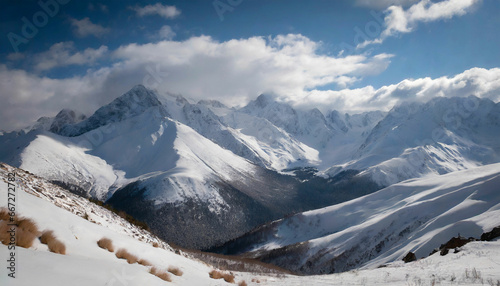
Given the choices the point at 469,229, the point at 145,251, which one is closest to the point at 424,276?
the point at 145,251

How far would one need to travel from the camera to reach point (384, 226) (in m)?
99.9

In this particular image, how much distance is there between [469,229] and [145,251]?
221 ft

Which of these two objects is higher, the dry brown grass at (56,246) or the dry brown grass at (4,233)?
the dry brown grass at (4,233)

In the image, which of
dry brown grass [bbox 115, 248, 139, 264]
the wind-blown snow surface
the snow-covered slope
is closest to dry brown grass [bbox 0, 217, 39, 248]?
the snow-covered slope

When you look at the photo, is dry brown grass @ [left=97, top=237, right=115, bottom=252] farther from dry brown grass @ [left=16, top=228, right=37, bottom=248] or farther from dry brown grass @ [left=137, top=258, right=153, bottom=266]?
dry brown grass @ [left=16, top=228, right=37, bottom=248]

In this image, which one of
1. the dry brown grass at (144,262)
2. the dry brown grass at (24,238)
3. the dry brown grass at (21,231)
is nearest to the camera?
the dry brown grass at (21,231)

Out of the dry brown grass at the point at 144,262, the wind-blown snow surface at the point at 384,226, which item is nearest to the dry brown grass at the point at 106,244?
the dry brown grass at the point at 144,262

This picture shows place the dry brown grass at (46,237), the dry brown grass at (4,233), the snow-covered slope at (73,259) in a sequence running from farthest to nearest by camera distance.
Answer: the dry brown grass at (46,237) → the dry brown grass at (4,233) → the snow-covered slope at (73,259)

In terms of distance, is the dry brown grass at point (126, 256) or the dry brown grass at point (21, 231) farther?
the dry brown grass at point (126, 256)

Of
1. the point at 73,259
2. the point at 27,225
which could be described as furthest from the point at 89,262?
the point at 27,225

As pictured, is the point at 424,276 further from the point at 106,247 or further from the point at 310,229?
the point at 310,229

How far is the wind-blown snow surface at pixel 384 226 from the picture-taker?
2530 inches

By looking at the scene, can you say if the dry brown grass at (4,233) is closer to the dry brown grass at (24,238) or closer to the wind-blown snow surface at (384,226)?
the dry brown grass at (24,238)

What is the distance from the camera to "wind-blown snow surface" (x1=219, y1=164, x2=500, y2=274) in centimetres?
6425
